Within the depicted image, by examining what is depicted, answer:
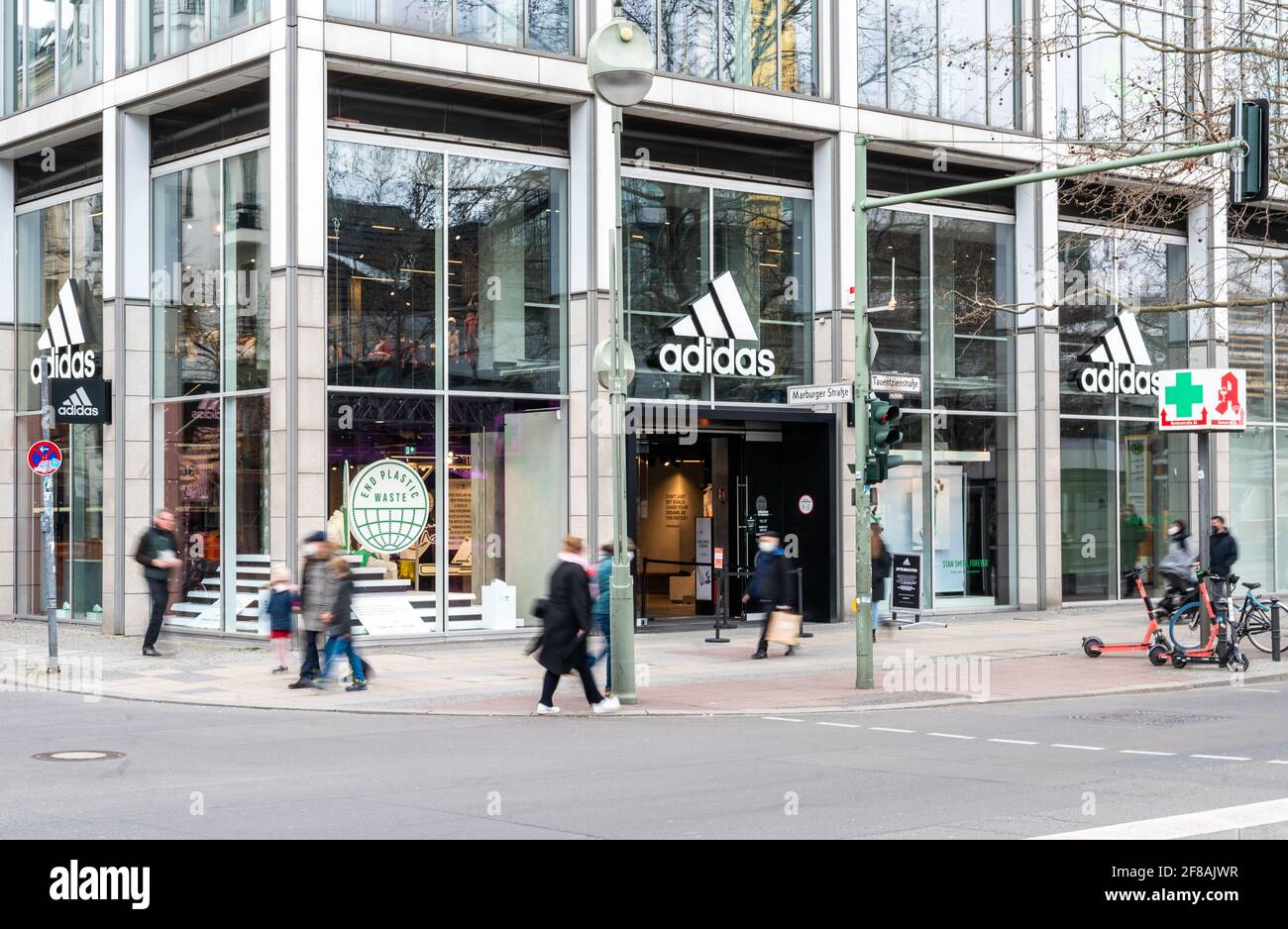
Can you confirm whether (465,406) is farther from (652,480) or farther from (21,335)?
(21,335)

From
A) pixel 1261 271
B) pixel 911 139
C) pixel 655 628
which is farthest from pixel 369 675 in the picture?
pixel 1261 271

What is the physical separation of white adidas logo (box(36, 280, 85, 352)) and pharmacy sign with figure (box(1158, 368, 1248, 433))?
18.2m

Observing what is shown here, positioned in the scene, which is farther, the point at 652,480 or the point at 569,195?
the point at 652,480

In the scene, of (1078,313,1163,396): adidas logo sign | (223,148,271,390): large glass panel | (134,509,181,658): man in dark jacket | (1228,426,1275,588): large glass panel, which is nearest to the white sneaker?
(134,509,181,658): man in dark jacket

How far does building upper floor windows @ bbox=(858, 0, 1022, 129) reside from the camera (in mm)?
28031

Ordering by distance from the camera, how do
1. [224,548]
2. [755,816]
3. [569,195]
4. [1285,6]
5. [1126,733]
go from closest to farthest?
[755,816], [1126,733], [1285,6], [224,548], [569,195]

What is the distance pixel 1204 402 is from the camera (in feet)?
72.6

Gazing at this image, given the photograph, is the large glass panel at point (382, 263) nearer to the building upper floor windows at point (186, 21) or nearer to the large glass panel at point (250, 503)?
the large glass panel at point (250, 503)

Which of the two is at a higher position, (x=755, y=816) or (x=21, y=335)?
(x=21, y=335)

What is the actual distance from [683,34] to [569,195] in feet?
11.5

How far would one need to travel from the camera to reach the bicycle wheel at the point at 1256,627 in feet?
70.3

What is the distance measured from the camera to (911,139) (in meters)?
27.7

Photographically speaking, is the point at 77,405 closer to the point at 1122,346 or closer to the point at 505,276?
the point at 505,276

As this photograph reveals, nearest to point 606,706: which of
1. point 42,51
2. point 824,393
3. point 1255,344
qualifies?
point 824,393
